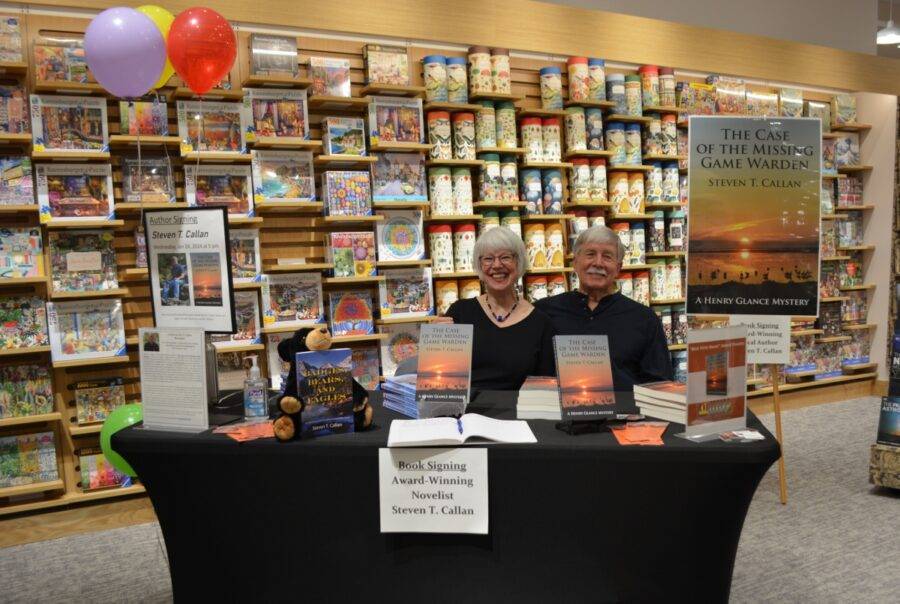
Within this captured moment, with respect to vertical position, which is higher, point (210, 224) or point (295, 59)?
point (295, 59)

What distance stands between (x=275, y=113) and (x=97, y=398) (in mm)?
1944

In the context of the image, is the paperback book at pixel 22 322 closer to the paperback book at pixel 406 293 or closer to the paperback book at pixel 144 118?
the paperback book at pixel 144 118

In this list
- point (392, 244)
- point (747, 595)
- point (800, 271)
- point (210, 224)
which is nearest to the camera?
point (210, 224)

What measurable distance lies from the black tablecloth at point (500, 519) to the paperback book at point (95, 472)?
2224 mm

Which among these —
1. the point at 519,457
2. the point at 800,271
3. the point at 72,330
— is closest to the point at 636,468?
the point at 519,457

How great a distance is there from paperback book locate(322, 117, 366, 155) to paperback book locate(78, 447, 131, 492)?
223 cm

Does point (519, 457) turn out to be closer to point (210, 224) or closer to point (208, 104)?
point (210, 224)

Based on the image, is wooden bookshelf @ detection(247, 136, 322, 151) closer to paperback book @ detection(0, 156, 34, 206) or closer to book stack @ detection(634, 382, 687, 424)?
paperback book @ detection(0, 156, 34, 206)

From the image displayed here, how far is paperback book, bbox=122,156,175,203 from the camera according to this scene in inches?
163

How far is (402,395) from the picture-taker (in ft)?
7.88

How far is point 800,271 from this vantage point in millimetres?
3949

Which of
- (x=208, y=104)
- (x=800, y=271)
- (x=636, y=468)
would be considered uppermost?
(x=208, y=104)

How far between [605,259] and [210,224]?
5.78ft

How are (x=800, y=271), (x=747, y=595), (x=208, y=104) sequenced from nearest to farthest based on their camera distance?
(x=747, y=595) < (x=800, y=271) < (x=208, y=104)
